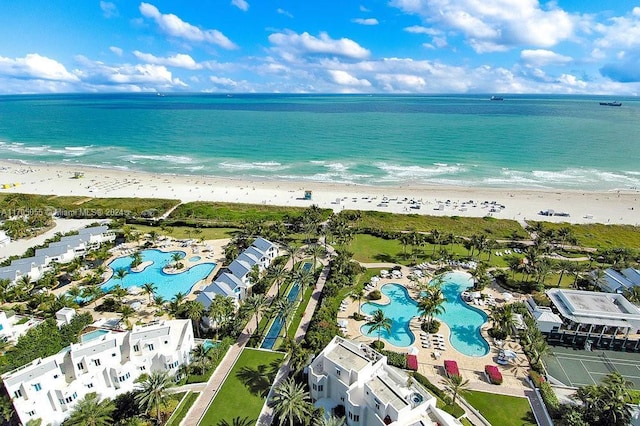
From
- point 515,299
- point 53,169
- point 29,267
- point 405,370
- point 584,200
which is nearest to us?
point 405,370

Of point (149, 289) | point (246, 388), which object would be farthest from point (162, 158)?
point (246, 388)

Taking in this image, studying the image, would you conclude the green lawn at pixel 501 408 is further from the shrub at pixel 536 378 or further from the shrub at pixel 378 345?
the shrub at pixel 378 345

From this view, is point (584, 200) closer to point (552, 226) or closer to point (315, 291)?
point (552, 226)

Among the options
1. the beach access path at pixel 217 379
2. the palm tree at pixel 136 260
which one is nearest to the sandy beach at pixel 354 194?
the palm tree at pixel 136 260

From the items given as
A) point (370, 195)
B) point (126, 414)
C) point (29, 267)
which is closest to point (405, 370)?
point (126, 414)

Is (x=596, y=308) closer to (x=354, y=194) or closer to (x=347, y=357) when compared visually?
(x=347, y=357)
